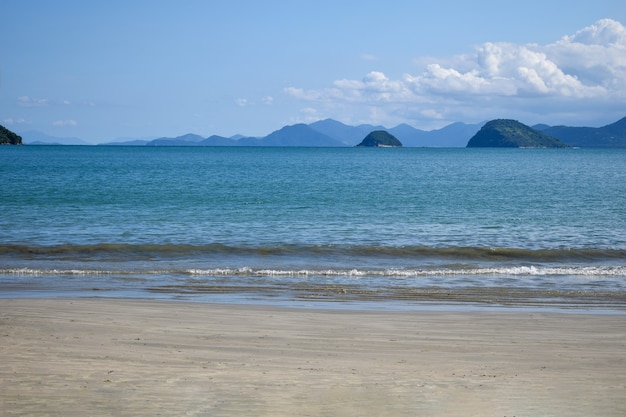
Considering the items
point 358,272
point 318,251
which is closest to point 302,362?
point 358,272

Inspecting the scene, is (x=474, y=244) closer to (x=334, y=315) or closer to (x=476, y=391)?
(x=334, y=315)

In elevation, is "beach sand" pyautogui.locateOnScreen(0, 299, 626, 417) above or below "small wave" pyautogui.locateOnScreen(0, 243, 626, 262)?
above

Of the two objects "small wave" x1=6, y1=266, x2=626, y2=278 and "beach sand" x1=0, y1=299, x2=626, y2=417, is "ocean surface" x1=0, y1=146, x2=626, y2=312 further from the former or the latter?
"beach sand" x1=0, y1=299, x2=626, y2=417

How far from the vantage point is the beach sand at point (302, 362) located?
24.6 ft

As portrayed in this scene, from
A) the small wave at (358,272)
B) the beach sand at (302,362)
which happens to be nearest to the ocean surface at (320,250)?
the small wave at (358,272)

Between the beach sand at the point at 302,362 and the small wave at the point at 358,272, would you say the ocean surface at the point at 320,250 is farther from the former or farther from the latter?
the beach sand at the point at 302,362

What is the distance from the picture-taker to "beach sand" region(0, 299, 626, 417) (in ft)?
24.6

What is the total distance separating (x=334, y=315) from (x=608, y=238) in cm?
1855

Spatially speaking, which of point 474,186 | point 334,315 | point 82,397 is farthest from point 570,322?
point 474,186

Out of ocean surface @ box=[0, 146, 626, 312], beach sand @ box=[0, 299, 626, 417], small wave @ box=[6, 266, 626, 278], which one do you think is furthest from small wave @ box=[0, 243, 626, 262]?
beach sand @ box=[0, 299, 626, 417]

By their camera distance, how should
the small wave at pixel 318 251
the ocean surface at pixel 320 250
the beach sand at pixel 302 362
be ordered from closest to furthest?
1. the beach sand at pixel 302 362
2. the ocean surface at pixel 320 250
3. the small wave at pixel 318 251

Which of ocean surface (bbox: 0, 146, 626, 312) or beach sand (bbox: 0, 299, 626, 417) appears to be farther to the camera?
ocean surface (bbox: 0, 146, 626, 312)

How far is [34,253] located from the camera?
907 inches

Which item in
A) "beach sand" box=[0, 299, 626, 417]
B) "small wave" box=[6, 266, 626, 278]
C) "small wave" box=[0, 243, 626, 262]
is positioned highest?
"beach sand" box=[0, 299, 626, 417]
